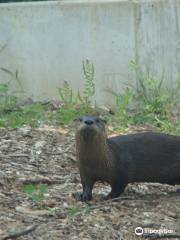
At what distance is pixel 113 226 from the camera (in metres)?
5.49

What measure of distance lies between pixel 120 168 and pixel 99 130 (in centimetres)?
37

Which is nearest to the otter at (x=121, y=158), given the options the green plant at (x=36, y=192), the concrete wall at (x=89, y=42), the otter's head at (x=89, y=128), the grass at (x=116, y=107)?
the otter's head at (x=89, y=128)

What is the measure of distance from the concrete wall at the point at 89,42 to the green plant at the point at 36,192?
143 inches

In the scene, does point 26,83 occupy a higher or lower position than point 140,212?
higher

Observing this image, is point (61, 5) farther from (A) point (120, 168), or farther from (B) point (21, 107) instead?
(A) point (120, 168)

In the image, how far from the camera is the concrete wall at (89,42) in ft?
31.7

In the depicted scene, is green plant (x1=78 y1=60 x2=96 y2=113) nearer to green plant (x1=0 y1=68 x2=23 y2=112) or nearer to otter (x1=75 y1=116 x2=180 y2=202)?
green plant (x1=0 y1=68 x2=23 y2=112)

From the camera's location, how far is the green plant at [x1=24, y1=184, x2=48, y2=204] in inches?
232

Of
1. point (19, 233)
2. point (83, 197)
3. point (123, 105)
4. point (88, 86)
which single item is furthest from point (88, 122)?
point (88, 86)

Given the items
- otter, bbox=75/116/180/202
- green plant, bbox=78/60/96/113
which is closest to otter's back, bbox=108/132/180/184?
otter, bbox=75/116/180/202

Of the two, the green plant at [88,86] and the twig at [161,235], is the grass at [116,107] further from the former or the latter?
the twig at [161,235]

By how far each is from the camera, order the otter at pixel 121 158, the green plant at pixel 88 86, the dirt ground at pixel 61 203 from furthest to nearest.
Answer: the green plant at pixel 88 86 < the otter at pixel 121 158 < the dirt ground at pixel 61 203

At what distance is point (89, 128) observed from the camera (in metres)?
5.89

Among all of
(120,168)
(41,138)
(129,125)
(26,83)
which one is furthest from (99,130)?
(26,83)
